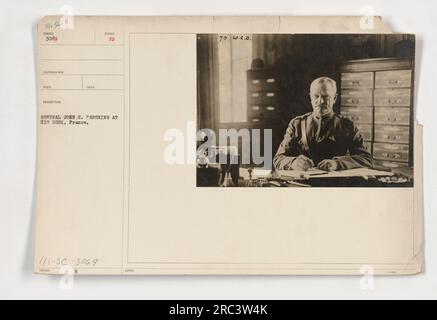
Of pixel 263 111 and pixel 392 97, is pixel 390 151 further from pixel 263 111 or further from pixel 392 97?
pixel 263 111

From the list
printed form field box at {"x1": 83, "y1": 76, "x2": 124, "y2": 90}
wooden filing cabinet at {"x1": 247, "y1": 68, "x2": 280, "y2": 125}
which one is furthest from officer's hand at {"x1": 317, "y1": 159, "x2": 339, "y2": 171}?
printed form field box at {"x1": 83, "y1": 76, "x2": 124, "y2": 90}

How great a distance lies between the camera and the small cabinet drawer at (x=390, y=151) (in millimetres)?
748

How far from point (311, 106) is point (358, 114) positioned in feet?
0.25

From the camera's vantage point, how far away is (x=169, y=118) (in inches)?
29.6

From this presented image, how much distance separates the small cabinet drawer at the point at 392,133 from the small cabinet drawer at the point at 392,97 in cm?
4

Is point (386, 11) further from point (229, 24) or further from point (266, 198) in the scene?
point (266, 198)

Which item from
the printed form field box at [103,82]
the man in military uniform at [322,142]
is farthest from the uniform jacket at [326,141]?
the printed form field box at [103,82]

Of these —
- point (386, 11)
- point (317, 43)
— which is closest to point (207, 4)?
point (317, 43)

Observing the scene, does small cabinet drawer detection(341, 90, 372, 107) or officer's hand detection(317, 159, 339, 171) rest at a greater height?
small cabinet drawer detection(341, 90, 372, 107)

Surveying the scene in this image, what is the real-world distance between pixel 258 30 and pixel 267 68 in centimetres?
6

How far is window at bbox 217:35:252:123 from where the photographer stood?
0.75m

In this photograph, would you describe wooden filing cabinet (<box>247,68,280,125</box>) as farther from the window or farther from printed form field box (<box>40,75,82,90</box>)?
printed form field box (<box>40,75,82,90</box>)

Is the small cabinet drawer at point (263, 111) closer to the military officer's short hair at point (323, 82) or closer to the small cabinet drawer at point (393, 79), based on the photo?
the military officer's short hair at point (323, 82)

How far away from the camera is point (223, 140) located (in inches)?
29.6
